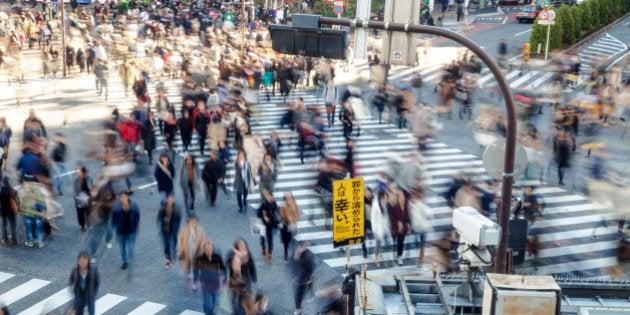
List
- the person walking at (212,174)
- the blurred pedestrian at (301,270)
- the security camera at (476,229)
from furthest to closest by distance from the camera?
the person walking at (212,174) → the blurred pedestrian at (301,270) → the security camera at (476,229)

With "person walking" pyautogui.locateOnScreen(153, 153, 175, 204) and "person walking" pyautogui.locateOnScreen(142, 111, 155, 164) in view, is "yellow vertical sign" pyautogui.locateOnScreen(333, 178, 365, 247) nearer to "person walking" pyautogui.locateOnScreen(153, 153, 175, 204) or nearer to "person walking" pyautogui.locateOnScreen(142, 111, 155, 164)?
"person walking" pyautogui.locateOnScreen(153, 153, 175, 204)

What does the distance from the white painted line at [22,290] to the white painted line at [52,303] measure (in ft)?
1.52

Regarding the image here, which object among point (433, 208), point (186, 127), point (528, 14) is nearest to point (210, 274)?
point (433, 208)

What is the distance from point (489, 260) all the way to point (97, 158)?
47.3ft

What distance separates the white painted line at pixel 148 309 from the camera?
42.4 ft

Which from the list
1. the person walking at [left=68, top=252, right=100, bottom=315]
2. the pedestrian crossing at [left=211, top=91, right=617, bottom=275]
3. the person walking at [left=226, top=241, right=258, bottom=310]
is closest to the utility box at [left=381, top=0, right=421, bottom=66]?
the person walking at [left=226, top=241, right=258, bottom=310]

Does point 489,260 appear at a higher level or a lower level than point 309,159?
higher

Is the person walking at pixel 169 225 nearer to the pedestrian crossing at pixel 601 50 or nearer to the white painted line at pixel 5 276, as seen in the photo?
the white painted line at pixel 5 276

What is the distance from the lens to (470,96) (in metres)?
27.1

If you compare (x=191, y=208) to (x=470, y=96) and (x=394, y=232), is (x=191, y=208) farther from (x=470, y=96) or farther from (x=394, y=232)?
(x=470, y=96)

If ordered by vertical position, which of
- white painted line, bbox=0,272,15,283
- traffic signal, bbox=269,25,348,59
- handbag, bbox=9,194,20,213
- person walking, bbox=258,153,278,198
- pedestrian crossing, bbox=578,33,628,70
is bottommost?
white painted line, bbox=0,272,15,283

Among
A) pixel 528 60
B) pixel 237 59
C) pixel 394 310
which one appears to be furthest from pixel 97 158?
pixel 528 60

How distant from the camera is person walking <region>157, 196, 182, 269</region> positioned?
14430mm

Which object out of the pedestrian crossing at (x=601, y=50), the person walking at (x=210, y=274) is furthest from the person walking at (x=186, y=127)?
the pedestrian crossing at (x=601, y=50)
